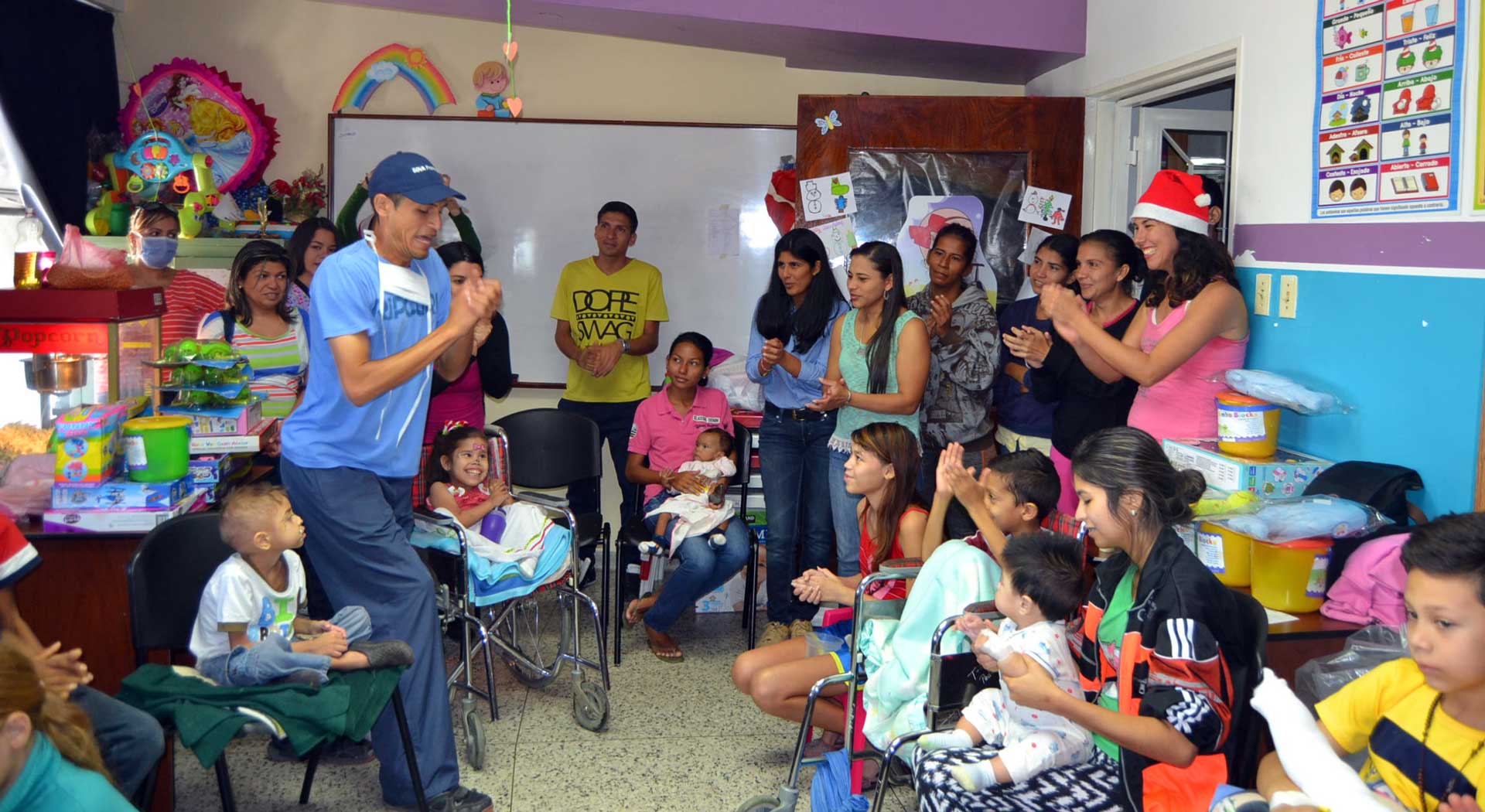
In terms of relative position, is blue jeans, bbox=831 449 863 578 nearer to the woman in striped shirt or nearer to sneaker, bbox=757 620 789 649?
sneaker, bbox=757 620 789 649

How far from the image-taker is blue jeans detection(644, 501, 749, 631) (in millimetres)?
4027

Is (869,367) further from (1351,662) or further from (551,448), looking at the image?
(1351,662)

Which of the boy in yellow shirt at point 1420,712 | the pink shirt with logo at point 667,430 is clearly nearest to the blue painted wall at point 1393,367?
the boy in yellow shirt at point 1420,712

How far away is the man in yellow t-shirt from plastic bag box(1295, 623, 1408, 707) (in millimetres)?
2859

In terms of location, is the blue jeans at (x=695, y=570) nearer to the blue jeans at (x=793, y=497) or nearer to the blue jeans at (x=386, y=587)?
the blue jeans at (x=793, y=497)

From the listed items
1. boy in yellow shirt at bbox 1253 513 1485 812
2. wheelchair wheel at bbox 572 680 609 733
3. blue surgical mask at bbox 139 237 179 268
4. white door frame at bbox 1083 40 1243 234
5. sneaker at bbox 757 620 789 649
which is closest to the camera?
boy in yellow shirt at bbox 1253 513 1485 812

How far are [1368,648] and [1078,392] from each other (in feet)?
4.53

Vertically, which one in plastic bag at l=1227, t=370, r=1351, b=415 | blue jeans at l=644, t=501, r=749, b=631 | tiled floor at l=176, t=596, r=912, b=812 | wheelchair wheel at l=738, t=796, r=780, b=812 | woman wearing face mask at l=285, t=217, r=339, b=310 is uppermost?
woman wearing face mask at l=285, t=217, r=339, b=310

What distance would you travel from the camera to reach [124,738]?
7.47 ft

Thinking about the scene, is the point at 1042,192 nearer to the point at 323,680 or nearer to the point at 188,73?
the point at 323,680

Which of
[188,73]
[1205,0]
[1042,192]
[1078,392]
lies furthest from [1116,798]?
[188,73]

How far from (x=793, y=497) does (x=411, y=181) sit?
6.14 feet

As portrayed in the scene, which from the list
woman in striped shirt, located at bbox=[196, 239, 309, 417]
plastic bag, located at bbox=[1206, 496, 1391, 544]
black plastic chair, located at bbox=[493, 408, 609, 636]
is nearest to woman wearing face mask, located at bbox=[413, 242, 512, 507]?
black plastic chair, located at bbox=[493, 408, 609, 636]

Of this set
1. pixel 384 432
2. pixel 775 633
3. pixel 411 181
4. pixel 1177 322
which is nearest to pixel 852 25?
pixel 1177 322
